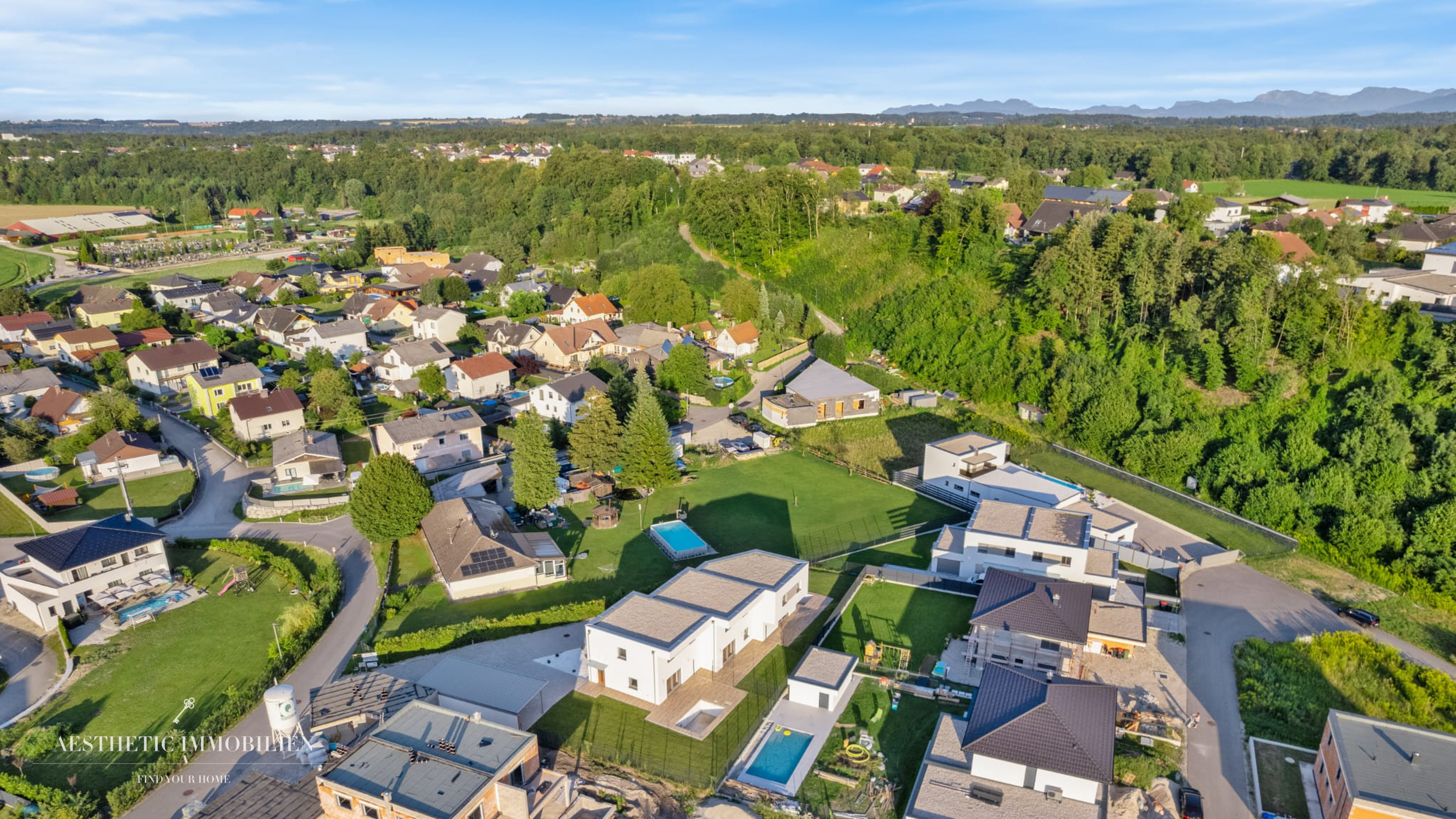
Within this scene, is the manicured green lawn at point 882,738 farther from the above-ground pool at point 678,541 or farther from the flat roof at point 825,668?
the above-ground pool at point 678,541

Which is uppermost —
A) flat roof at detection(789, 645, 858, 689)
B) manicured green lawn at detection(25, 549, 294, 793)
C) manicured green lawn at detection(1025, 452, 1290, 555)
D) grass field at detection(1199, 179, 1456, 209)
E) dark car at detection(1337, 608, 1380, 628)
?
grass field at detection(1199, 179, 1456, 209)

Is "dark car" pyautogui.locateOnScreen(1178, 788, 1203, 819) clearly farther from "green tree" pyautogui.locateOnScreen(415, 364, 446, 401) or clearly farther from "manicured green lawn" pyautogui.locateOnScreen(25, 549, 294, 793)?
"green tree" pyautogui.locateOnScreen(415, 364, 446, 401)

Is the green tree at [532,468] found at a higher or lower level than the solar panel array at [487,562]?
higher

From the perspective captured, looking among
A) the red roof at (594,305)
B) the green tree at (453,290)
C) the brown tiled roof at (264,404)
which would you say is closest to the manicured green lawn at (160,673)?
the brown tiled roof at (264,404)

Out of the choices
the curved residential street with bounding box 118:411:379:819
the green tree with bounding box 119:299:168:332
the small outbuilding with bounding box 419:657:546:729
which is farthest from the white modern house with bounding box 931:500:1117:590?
the green tree with bounding box 119:299:168:332

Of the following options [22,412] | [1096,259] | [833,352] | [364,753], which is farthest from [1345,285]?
[22,412]
